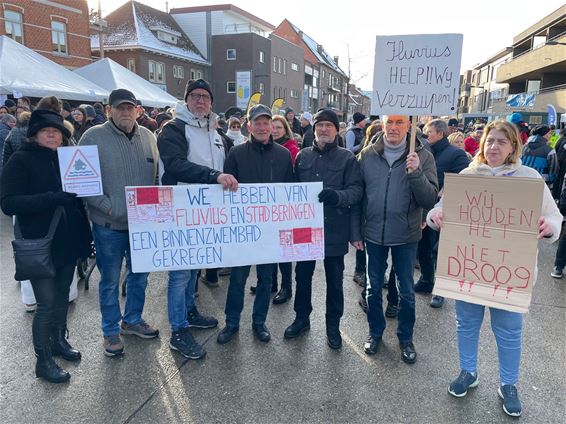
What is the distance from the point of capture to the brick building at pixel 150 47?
32.7 metres

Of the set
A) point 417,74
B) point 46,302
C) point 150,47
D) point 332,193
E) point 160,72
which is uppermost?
point 150,47

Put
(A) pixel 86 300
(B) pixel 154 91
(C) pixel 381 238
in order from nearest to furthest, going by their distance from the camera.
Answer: (C) pixel 381 238
(A) pixel 86 300
(B) pixel 154 91

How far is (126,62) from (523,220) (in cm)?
3570

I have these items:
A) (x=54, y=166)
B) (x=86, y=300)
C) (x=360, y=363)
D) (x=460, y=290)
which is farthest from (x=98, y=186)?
(x=460, y=290)

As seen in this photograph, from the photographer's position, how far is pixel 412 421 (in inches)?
105

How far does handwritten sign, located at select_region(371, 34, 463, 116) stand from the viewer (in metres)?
2.98

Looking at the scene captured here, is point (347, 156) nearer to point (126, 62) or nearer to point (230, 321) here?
point (230, 321)

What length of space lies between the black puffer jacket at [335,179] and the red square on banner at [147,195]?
124 centimetres

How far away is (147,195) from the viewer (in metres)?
3.21

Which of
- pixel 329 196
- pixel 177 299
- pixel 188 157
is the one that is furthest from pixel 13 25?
pixel 329 196

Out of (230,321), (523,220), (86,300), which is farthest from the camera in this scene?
(86,300)

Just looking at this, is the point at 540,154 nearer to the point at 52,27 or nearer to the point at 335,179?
the point at 335,179

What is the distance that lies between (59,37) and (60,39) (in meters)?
0.12

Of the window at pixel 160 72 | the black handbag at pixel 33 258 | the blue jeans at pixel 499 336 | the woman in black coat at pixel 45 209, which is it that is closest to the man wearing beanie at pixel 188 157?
the woman in black coat at pixel 45 209
